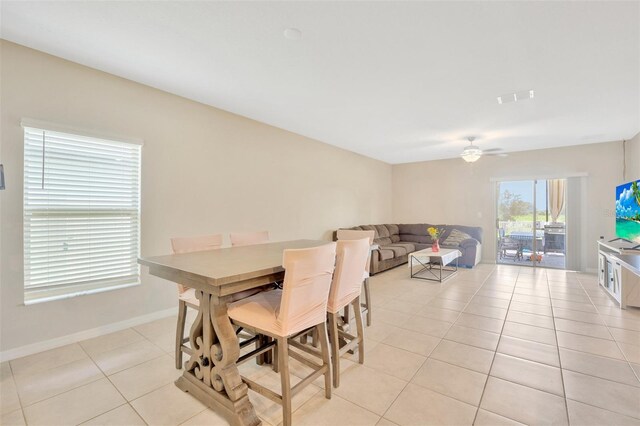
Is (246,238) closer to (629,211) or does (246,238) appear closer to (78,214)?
(78,214)

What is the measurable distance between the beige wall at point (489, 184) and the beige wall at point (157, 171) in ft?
11.6

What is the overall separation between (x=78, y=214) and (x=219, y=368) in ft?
7.17

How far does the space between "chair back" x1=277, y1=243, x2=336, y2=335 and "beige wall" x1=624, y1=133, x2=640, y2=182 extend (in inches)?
242

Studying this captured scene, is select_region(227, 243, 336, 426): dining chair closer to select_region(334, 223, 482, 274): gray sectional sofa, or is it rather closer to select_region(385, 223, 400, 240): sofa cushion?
Result: select_region(334, 223, 482, 274): gray sectional sofa

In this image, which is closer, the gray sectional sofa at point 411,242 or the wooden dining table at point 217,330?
the wooden dining table at point 217,330

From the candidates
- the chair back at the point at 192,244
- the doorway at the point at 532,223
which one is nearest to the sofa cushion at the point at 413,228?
the doorway at the point at 532,223

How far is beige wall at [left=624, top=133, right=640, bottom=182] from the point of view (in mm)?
4852

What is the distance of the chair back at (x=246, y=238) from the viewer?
3.00 metres

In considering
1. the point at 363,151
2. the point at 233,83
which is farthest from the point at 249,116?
the point at 363,151

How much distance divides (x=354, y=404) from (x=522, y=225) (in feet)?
21.4

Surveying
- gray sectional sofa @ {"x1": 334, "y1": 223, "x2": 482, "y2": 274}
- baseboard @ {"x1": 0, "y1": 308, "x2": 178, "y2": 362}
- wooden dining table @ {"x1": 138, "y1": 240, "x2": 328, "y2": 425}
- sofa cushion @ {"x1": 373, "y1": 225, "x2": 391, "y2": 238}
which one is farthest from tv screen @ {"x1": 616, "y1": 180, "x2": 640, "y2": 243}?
baseboard @ {"x1": 0, "y1": 308, "x2": 178, "y2": 362}

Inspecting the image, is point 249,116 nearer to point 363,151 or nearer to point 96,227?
point 96,227

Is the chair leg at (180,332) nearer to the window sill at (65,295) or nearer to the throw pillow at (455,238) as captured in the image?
the window sill at (65,295)

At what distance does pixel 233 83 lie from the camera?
3072 millimetres
